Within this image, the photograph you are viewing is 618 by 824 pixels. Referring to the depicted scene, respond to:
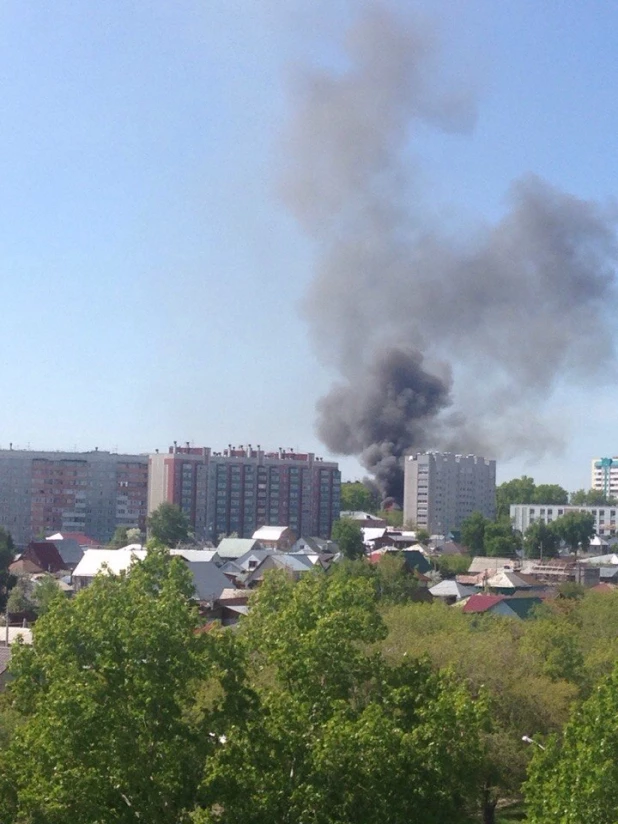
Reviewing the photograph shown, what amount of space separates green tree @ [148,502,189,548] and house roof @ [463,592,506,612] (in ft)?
76.2

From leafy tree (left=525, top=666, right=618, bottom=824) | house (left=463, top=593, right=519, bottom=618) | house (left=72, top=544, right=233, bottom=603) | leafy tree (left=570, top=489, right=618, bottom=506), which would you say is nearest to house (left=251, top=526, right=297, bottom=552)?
house (left=72, top=544, right=233, bottom=603)

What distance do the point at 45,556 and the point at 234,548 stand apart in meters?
7.77

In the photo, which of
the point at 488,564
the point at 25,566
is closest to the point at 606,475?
the point at 488,564

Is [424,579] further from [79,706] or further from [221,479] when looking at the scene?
[79,706]

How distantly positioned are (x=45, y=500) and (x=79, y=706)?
6221cm

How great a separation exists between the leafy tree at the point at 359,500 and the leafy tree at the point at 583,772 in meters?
74.5

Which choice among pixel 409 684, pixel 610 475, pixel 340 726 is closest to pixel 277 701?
pixel 340 726

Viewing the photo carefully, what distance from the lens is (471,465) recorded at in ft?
267

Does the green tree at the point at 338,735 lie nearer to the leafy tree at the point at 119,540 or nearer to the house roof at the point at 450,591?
the house roof at the point at 450,591

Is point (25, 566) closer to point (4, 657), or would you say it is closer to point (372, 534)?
point (372, 534)

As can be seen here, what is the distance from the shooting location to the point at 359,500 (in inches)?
3366

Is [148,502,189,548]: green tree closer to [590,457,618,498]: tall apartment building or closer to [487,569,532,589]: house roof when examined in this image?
[487,569,532,589]: house roof

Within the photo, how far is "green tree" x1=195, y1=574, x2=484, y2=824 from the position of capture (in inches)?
375

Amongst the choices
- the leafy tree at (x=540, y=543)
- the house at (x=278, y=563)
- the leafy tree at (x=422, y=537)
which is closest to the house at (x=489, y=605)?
the house at (x=278, y=563)
